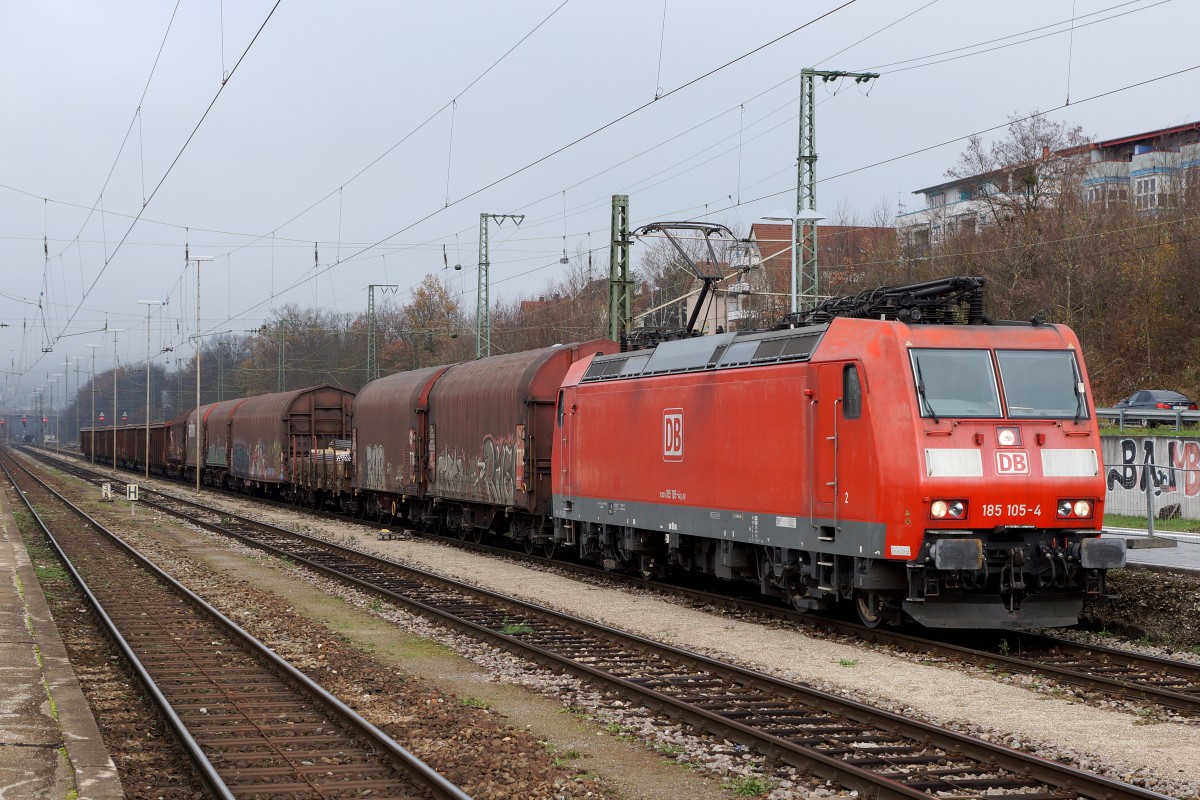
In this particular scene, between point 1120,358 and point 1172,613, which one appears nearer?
point 1172,613

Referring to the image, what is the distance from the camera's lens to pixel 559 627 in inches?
584

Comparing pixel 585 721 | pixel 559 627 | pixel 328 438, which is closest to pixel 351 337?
pixel 328 438

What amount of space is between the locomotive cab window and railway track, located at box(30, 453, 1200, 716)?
2.40 m

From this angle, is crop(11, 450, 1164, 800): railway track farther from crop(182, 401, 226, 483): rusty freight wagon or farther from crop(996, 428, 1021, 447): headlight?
crop(182, 401, 226, 483): rusty freight wagon

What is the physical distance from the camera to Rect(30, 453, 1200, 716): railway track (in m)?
10.4

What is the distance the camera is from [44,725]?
29.7ft

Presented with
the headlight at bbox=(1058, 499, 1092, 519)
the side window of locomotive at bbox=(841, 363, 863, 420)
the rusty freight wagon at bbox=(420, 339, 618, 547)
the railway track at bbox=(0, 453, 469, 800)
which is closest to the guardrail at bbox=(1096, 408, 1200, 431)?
the rusty freight wagon at bbox=(420, 339, 618, 547)

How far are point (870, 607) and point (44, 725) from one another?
8.31 m

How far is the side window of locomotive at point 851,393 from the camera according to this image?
12.9 meters

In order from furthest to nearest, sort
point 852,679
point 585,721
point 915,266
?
point 915,266 → point 852,679 → point 585,721

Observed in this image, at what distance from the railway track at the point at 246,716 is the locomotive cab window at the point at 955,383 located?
21.5ft

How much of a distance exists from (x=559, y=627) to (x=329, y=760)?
6215mm

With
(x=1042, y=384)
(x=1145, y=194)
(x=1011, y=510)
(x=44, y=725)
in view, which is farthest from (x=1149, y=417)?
(x=1145, y=194)

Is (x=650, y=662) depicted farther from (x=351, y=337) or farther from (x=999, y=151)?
(x=351, y=337)
